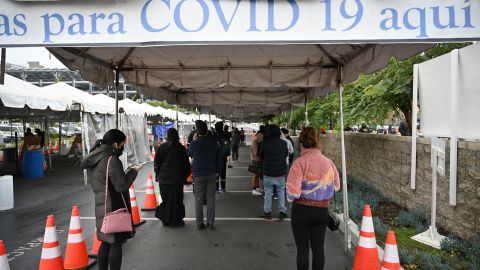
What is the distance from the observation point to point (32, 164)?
12.9 m

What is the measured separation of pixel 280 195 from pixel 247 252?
191 centimetres

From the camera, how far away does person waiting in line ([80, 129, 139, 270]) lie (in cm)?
370

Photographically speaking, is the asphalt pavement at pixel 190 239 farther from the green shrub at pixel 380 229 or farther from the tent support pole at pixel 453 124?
the tent support pole at pixel 453 124

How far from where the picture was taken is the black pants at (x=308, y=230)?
3609mm

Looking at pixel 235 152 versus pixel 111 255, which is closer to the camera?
pixel 111 255

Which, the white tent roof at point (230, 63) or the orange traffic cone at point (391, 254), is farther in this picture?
the white tent roof at point (230, 63)

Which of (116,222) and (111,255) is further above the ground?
(116,222)

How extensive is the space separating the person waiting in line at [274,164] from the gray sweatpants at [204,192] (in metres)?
1.14

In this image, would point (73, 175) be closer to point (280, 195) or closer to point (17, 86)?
point (17, 86)

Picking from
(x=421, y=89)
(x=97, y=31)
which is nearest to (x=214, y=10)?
(x=97, y=31)

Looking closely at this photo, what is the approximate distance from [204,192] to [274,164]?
1.45 m

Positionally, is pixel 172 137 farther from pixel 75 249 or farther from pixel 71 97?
pixel 71 97

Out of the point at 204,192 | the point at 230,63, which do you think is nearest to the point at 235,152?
the point at 230,63

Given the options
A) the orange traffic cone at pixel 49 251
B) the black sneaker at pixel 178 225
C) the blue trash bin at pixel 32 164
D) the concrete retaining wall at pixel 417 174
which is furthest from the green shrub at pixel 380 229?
the blue trash bin at pixel 32 164
